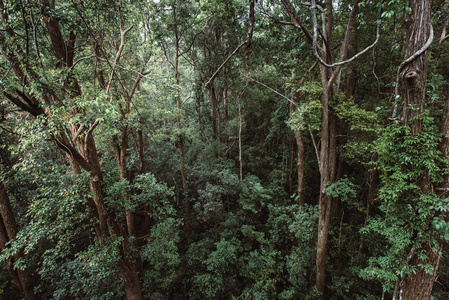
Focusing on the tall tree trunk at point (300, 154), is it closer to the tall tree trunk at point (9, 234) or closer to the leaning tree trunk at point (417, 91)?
the leaning tree trunk at point (417, 91)

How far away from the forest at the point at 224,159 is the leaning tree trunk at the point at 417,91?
0.06 feet

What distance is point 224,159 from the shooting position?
10.3m

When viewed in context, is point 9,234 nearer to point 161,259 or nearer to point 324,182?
point 161,259

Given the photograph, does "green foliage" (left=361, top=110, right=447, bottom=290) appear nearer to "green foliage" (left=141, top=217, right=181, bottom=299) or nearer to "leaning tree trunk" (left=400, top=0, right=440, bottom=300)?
"leaning tree trunk" (left=400, top=0, right=440, bottom=300)

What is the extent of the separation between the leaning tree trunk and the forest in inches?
0.7

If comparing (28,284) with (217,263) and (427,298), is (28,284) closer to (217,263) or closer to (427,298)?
(217,263)

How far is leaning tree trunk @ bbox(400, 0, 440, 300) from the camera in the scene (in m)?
2.86

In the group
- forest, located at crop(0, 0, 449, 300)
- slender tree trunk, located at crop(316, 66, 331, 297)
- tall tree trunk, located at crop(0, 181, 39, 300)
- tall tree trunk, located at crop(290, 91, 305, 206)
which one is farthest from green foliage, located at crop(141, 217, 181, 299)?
tall tree trunk, located at crop(290, 91, 305, 206)

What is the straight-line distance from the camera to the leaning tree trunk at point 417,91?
2861 millimetres

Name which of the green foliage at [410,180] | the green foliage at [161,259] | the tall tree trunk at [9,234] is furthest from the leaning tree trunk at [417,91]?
the tall tree trunk at [9,234]

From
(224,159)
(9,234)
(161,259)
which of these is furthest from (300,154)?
(9,234)

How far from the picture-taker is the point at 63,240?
4094 mm

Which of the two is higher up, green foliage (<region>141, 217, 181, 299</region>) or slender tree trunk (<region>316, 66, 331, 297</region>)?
slender tree trunk (<region>316, 66, 331, 297</region>)

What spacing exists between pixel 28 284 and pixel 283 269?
8.14 meters
